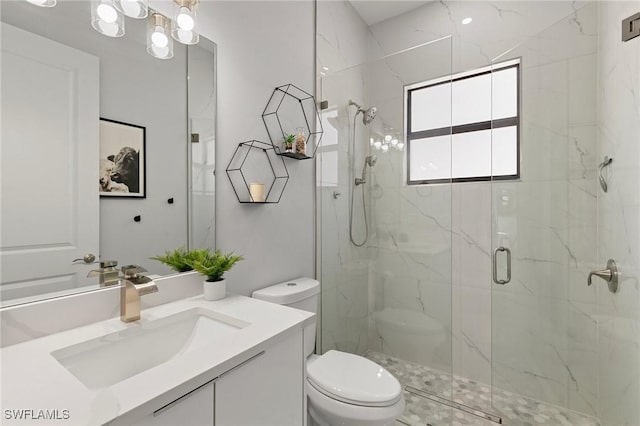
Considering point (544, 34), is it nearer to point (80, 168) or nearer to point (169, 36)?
point (169, 36)

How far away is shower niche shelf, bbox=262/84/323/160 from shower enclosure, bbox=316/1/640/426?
97 millimetres

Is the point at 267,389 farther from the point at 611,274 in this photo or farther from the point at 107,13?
the point at 611,274

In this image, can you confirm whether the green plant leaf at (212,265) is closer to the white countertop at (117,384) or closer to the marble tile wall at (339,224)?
the white countertop at (117,384)

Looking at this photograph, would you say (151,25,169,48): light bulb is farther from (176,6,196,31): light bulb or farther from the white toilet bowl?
the white toilet bowl

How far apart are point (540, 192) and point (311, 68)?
1590 mm

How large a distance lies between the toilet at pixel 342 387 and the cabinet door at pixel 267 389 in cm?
34

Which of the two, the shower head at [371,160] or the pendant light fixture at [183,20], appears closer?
the pendant light fixture at [183,20]

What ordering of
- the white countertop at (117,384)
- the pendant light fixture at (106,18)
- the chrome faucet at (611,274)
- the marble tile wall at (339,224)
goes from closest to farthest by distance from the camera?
the white countertop at (117,384)
the pendant light fixture at (106,18)
the chrome faucet at (611,274)
the marble tile wall at (339,224)

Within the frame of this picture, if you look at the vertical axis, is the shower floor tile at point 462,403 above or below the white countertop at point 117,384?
below

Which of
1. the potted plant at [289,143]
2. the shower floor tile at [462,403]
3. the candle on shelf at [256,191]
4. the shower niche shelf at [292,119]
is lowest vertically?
the shower floor tile at [462,403]

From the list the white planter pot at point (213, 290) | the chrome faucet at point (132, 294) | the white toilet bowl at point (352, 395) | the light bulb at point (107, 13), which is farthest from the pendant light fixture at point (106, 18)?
the white toilet bowl at point (352, 395)

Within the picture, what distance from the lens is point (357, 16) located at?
8.34 ft

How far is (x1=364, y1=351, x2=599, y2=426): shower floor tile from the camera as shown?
1.72m

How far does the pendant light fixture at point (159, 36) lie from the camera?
113cm
